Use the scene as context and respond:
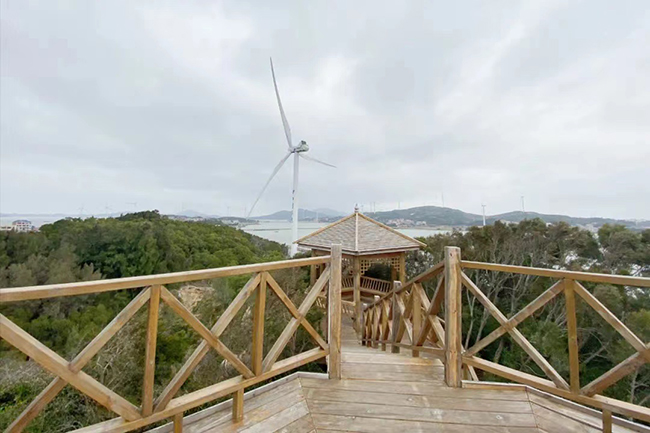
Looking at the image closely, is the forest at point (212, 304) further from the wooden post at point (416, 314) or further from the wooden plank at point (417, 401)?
the wooden plank at point (417, 401)

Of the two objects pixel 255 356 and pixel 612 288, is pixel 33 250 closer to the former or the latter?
pixel 255 356

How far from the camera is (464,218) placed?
58.0 ft

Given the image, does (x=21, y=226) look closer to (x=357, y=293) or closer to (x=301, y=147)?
(x=301, y=147)

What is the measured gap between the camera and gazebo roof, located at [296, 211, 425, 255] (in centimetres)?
928

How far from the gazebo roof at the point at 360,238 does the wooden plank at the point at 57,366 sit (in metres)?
7.65

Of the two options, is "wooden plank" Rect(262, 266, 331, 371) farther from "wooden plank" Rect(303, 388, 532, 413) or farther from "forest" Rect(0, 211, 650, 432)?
"forest" Rect(0, 211, 650, 432)

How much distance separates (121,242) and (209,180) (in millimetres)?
16025

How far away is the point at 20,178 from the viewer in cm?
2198

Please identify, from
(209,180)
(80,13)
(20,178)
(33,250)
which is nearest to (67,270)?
(33,250)

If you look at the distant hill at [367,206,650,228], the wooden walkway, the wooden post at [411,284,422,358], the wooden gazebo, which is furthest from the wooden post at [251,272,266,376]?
the distant hill at [367,206,650,228]

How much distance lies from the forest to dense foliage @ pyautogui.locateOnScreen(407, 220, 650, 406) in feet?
0.14

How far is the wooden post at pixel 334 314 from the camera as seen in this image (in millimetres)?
2488

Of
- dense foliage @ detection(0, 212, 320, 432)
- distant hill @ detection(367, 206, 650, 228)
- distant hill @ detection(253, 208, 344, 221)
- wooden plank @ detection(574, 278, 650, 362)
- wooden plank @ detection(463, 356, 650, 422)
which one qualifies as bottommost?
dense foliage @ detection(0, 212, 320, 432)

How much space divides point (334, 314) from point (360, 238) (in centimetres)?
731
